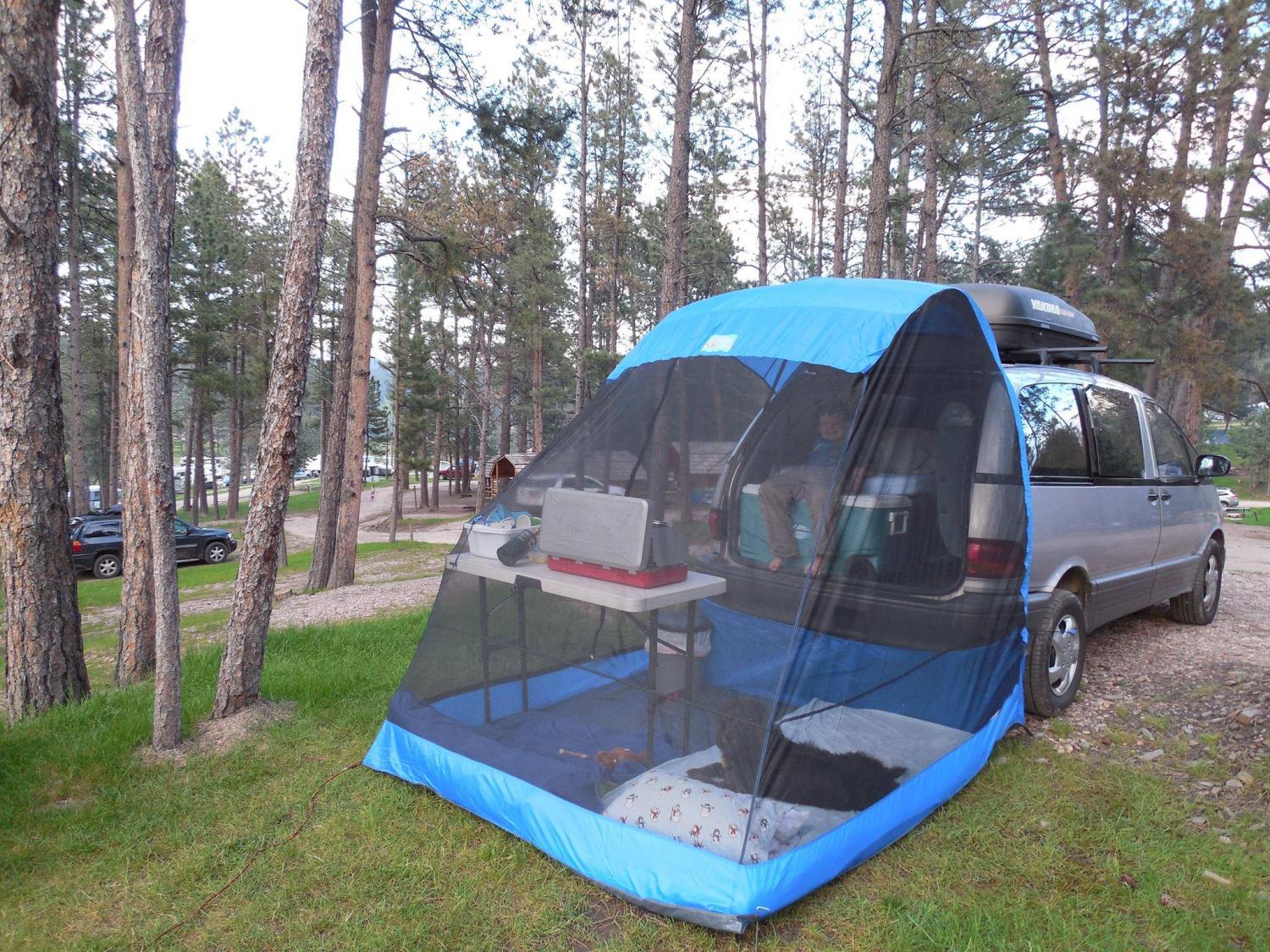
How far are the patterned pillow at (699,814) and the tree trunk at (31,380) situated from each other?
3.38 meters

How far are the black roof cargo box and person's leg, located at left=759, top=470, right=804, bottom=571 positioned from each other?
7.45 ft

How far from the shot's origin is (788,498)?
112 inches

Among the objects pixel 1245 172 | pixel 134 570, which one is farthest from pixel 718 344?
pixel 1245 172

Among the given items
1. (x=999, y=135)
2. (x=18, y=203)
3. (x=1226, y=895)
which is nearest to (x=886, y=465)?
(x=1226, y=895)

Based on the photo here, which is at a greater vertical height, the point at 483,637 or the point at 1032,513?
the point at 1032,513

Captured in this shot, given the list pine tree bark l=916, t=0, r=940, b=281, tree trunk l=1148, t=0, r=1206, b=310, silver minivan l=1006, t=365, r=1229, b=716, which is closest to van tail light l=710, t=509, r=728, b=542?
silver minivan l=1006, t=365, r=1229, b=716

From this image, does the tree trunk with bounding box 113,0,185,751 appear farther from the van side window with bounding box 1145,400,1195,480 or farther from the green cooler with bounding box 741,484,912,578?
the van side window with bounding box 1145,400,1195,480

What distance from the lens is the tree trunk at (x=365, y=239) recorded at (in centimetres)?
973

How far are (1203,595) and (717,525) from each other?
455 centimetres

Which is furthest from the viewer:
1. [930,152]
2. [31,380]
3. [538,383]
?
[538,383]

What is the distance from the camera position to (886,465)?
280 centimetres

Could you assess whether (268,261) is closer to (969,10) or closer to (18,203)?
(969,10)

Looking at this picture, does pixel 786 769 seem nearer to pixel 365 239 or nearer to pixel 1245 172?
pixel 365 239

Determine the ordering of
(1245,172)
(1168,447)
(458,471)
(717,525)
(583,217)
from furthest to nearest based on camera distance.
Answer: (458,471)
(583,217)
(1245,172)
(1168,447)
(717,525)
